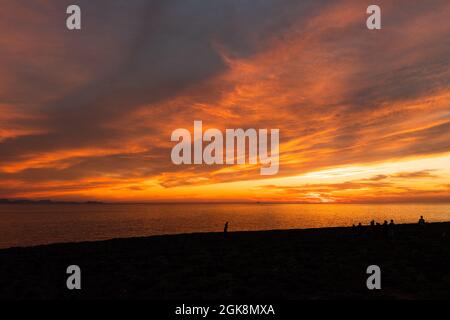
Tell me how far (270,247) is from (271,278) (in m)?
10.9

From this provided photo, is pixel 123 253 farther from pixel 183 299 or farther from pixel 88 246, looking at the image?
pixel 183 299

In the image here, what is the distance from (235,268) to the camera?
69.1 ft

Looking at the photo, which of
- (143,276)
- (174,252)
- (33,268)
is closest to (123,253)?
(174,252)

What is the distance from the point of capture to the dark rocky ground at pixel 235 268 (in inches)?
633

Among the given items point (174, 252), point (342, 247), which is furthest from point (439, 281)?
point (174, 252)

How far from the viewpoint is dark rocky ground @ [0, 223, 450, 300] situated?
52.7ft

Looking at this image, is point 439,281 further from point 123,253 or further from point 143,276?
point 123,253

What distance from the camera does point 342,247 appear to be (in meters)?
28.0

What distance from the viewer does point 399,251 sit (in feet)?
85.2
